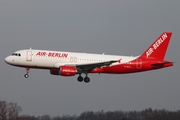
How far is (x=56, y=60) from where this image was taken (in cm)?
7106

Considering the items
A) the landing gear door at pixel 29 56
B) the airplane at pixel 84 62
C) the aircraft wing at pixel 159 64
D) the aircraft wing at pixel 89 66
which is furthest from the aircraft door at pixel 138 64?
the landing gear door at pixel 29 56

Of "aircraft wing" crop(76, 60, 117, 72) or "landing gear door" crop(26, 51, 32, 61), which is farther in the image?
"aircraft wing" crop(76, 60, 117, 72)

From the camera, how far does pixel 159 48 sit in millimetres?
79250

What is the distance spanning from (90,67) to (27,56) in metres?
9.06

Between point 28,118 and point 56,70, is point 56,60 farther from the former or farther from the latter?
point 28,118

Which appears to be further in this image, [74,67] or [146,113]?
[146,113]

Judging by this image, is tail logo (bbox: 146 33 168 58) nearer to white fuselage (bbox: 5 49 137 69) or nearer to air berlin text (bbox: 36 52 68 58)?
white fuselage (bbox: 5 49 137 69)

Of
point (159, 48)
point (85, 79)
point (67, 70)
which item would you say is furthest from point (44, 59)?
point (159, 48)

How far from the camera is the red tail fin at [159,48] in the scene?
78062 millimetres

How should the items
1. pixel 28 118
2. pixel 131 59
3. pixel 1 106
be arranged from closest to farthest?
pixel 131 59 < pixel 1 106 < pixel 28 118

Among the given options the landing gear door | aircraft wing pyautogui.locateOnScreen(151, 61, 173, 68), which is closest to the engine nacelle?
the landing gear door

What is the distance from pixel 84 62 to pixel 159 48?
13415 millimetres

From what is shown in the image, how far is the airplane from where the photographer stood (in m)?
70.8

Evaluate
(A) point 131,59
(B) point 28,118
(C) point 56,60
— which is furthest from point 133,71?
(B) point 28,118
